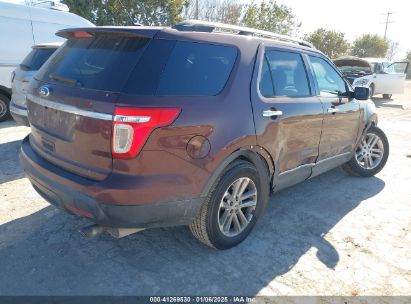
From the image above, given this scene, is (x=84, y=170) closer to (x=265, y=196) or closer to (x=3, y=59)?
(x=265, y=196)

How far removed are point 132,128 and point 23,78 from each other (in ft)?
15.3

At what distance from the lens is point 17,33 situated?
25.5 feet

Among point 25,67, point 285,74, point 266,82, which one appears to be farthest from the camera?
point 25,67

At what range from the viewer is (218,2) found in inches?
1003

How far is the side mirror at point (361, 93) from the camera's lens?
171 inches

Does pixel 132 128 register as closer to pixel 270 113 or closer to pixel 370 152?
pixel 270 113

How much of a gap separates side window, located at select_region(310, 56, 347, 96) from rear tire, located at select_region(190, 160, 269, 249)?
154 cm

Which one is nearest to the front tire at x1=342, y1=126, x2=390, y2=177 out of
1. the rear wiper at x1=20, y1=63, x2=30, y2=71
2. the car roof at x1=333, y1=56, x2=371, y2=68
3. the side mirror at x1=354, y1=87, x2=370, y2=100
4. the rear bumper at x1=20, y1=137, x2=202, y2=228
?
the side mirror at x1=354, y1=87, x2=370, y2=100

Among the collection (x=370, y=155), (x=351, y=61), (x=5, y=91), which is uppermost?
(x=351, y=61)

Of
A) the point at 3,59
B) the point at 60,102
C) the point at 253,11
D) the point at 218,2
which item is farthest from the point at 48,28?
the point at 218,2

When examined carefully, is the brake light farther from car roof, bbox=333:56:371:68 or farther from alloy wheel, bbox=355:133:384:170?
car roof, bbox=333:56:371:68

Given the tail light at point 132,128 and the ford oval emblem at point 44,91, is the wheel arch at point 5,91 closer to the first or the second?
the ford oval emblem at point 44,91

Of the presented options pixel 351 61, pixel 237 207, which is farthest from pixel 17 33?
pixel 351 61

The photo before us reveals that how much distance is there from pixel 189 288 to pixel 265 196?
1.17 m
